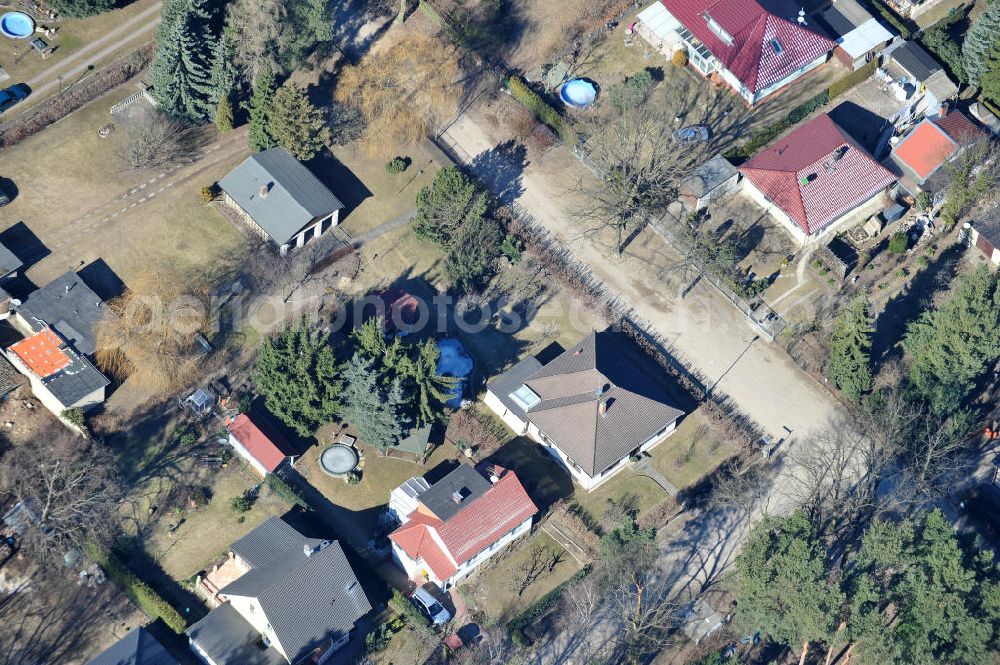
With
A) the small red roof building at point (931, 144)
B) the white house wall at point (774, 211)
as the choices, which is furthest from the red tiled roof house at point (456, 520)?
the small red roof building at point (931, 144)

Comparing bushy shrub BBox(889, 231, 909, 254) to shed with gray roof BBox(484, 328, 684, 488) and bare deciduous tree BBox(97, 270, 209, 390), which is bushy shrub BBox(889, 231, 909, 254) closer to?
shed with gray roof BBox(484, 328, 684, 488)

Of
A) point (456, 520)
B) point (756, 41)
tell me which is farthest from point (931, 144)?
point (456, 520)

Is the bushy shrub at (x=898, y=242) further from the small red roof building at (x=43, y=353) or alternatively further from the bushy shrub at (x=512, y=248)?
the small red roof building at (x=43, y=353)

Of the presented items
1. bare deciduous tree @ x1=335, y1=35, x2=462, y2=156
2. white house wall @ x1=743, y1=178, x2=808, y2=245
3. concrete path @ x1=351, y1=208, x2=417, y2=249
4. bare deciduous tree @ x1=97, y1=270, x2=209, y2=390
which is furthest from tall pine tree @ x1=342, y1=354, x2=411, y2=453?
white house wall @ x1=743, y1=178, x2=808, y2=245

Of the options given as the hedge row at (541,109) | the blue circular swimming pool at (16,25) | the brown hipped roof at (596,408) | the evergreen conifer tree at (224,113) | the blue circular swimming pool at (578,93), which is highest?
the blue circular swimming pool at (578,93)

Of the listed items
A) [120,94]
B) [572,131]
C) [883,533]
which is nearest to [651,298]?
[572,131]

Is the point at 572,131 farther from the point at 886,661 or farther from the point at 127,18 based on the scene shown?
the point at 886,661
